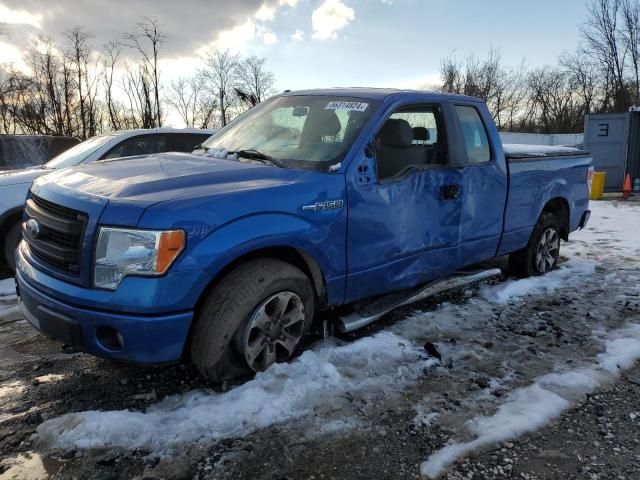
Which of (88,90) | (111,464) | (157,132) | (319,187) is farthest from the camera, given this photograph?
(88,90)

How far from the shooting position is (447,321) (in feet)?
13.8

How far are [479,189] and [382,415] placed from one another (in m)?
2.42

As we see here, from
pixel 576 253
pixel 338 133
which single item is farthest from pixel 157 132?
pixel 576 253

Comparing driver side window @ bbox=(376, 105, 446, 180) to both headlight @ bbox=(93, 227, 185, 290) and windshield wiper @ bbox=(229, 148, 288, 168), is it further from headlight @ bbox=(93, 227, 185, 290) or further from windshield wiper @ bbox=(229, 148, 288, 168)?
headlight @ bbox=(93, 227, 185, 290)

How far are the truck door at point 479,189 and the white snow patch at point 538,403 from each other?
1319 millimetres

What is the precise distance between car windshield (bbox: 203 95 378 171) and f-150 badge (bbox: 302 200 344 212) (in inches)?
10.1

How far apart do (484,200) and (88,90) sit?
119 ft

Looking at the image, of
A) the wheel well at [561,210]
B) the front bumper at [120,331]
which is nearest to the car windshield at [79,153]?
the front bumper at [120,331]

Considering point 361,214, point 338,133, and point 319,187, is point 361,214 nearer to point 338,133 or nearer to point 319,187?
point 319,187

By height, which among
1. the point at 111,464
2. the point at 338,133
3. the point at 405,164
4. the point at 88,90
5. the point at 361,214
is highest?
the point at 88,90

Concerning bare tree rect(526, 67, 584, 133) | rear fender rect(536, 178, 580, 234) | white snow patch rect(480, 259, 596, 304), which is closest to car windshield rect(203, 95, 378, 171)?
white snow patch rect(480, 259, 596, 304)

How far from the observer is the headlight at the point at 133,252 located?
2537mm

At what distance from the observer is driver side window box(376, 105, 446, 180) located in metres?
3.68

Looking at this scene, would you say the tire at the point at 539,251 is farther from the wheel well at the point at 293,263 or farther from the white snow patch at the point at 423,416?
the white snow patch at the point at 423,416
